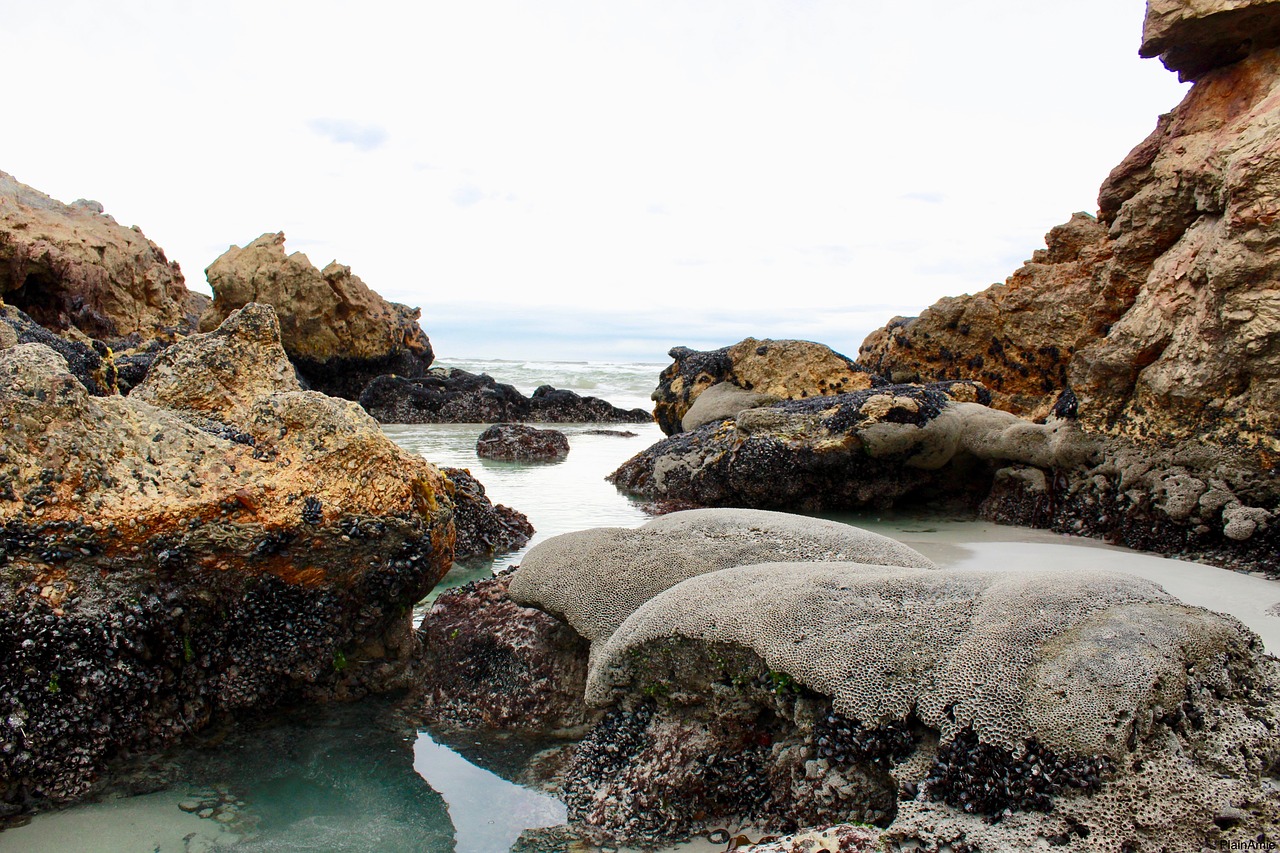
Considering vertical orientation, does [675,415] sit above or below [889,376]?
below

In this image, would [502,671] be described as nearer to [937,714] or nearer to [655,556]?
[655,556]

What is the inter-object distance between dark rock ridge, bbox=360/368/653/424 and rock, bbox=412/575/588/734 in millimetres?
15201

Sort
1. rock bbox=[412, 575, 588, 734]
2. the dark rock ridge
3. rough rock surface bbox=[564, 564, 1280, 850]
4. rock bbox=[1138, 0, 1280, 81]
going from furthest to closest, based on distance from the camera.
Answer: the dark rock ridge, rock bbox=[1138, 0, 1280, 81], rock bbox=[412, 575, 588, 734], rough rock surface bbox=[564, 564, 1280, 850]

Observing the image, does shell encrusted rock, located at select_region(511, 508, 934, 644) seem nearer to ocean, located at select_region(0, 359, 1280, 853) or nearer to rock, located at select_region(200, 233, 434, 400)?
ocean, located at select_region(0, 359, 1280, 853)

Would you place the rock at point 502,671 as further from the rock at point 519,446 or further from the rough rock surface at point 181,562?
the rock at point 519,446

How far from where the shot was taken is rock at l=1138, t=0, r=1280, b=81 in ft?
19.0

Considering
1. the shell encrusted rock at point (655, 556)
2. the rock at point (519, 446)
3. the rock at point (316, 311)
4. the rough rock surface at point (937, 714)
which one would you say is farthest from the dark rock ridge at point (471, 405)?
the rough rock surface at point (937, 714)

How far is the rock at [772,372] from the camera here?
11109 mm

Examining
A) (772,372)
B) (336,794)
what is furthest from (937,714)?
(772,372)

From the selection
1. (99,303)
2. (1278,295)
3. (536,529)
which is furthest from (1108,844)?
(99,303)

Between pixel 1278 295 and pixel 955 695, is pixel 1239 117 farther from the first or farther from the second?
pixel 955 695

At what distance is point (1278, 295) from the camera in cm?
479

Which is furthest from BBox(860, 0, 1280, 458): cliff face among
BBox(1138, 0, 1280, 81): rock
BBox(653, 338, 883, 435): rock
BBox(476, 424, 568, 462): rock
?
BBox(476, 424, 568, 462): rock

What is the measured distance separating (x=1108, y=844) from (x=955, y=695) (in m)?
0.53
